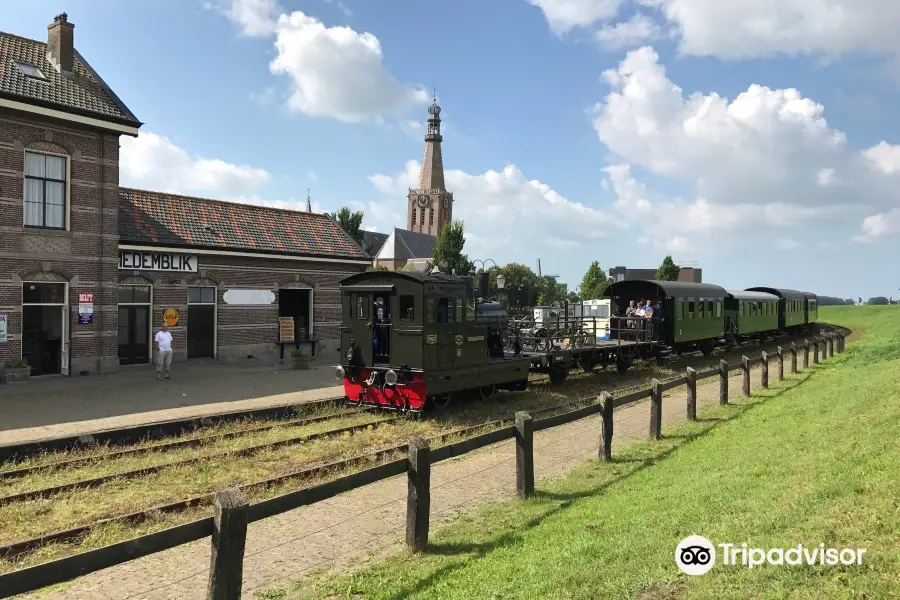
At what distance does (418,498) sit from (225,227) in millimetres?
19604

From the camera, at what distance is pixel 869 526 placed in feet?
14.5

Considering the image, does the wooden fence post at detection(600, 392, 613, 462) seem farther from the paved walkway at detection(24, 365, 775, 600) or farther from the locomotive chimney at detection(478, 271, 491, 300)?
the locomotive chimney at detection(478, 271, 491, 300)

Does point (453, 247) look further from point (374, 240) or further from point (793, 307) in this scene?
point (374, 240)

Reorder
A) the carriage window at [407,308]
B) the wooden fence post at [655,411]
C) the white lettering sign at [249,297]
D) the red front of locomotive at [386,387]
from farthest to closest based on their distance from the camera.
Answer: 1. the white lettering sign at [249,297]
2. the carriage window at [407,308]
3. the red front of locomotive at [386,387]
4. the wooden fence post at [655,411]

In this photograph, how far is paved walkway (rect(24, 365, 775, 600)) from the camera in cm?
546

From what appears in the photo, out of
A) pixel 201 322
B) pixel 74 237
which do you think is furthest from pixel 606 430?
pixel 201 322

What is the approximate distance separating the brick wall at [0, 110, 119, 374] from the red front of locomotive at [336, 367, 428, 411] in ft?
30.0

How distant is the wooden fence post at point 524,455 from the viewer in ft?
24.5

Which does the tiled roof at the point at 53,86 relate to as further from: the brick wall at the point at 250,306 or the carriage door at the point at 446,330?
the carriage door at the point at 446,330

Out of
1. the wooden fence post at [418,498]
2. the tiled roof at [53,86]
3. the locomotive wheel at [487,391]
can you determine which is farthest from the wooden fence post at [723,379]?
the tiled roof at [53,86]

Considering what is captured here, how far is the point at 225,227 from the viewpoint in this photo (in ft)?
76.3

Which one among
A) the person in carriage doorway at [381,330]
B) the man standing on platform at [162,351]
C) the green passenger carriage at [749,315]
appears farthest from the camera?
the green passenger carriage at [749,315]

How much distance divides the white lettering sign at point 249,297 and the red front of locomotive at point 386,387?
10.2 metres

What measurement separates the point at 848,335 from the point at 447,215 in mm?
70753
